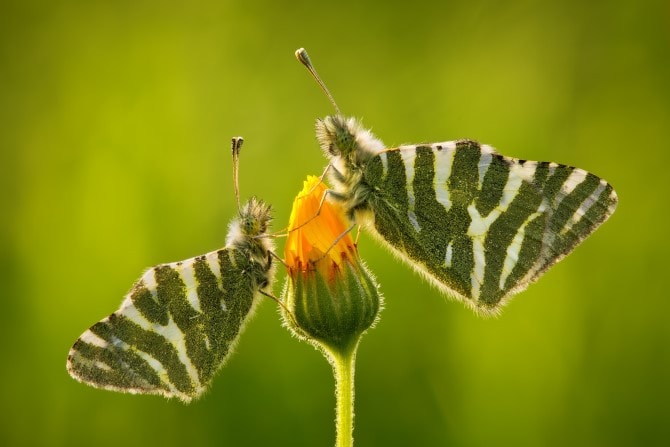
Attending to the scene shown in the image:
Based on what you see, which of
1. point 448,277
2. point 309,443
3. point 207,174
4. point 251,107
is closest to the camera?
point 448,277

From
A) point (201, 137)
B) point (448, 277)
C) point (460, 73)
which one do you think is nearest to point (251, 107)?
point (201, 137)

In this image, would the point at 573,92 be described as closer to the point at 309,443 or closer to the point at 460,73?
the point at 460,73

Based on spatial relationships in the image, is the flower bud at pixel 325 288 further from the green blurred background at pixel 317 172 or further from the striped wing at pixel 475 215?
the green blurred background at pixel 317 172

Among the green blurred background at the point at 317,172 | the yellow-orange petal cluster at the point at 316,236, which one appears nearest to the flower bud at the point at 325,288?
the yellow-orange petal cluster at the point at 316,236

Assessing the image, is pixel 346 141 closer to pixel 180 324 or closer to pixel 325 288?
pixel 325 288

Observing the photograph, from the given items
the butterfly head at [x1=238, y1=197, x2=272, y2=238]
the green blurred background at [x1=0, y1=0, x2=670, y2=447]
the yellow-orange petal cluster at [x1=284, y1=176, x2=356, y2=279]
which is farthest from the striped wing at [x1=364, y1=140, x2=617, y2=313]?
the green blurred background at [x1=0, y1=0, x2=670, y2=447]

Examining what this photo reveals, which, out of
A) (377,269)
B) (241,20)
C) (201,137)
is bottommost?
(377,269)
